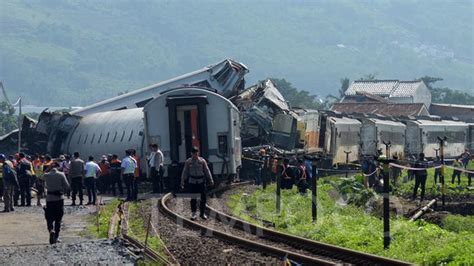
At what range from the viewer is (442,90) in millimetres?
149125

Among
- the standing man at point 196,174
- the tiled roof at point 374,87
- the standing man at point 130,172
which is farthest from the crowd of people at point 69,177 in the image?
the tiled roof at point 374,87

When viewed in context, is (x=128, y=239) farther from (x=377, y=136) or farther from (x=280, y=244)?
(x=377, y=136)

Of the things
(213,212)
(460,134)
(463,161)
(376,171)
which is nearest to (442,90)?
(460,134)

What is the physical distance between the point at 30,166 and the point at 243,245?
1230cm

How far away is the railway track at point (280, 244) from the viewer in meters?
13.1

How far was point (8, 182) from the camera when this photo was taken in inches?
948

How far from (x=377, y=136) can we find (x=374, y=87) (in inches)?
2370

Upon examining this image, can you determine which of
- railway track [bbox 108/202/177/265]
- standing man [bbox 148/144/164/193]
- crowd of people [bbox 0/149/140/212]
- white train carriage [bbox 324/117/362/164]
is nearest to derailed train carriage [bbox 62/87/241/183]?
standing man [bbox 148/144/164/193]

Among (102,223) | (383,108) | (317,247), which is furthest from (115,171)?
(383,108)

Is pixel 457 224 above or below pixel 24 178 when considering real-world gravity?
below

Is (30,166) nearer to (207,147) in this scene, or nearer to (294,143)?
(207,147)

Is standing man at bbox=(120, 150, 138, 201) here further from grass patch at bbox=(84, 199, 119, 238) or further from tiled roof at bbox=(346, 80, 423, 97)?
tiled roof at bbox=(346, 80, 423, 97)

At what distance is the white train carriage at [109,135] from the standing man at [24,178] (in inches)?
247

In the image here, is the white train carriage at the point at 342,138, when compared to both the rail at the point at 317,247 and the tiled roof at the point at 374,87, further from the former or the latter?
the tiled roof at the point at 374,87
